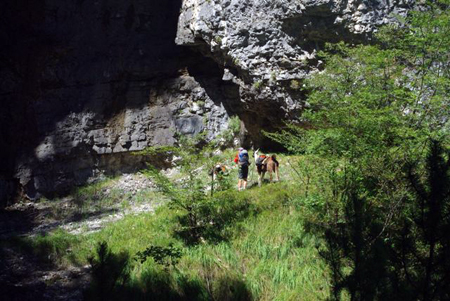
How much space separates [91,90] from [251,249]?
1410 cm

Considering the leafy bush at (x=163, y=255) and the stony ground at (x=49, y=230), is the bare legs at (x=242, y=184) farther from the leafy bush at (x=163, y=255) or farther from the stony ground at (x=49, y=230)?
the leafy bush at (x=163, y=255)

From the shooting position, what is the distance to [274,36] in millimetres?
13953

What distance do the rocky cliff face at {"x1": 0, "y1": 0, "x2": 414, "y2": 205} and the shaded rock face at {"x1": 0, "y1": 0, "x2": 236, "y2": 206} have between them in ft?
0.16

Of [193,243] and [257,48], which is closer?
[193,243]

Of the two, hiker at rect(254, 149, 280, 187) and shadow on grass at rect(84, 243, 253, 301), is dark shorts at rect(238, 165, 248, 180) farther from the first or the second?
shadow on grass at rect(84, 243, 253, 301)

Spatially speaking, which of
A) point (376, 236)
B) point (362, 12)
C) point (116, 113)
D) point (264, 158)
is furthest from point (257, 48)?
point (376, 236)

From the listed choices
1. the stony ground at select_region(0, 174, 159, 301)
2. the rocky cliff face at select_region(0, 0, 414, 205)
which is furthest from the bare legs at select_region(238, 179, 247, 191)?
the rocky cliff face at select_region(0, 0, 414, 205)

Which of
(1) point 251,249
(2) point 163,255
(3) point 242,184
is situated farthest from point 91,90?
(1) point 251,249

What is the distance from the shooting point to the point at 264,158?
1069cm

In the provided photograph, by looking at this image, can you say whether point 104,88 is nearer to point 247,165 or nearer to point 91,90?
point 91,90

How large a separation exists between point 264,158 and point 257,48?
5700mm

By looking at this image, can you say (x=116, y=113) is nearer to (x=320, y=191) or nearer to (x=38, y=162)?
(x=38, y=162)

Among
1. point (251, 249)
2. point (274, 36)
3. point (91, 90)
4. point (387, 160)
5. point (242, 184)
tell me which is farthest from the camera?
point (91, 90)

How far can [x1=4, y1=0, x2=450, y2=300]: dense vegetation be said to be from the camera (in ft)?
13.3
